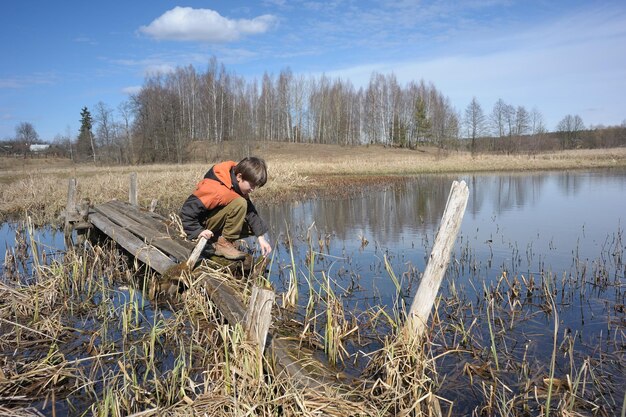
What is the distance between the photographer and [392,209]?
14617mm

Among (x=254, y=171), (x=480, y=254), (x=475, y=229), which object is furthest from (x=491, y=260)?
(x=254, y=171)

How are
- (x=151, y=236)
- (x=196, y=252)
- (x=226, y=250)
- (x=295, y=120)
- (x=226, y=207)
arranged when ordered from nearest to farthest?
(x=196, y=252)
(x=226, y=207)
(x=226, y=250)
(x=151, y=236)
(x=295, y=120)

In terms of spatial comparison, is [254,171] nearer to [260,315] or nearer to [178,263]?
[178,263]

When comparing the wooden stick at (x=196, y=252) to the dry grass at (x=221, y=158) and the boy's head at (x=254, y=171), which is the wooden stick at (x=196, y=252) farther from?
the dry grass at (x=221, y=158)

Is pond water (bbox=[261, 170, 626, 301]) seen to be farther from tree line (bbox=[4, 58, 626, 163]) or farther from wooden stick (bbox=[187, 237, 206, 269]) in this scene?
tree line (bbox=[4, 58, 626, 163])

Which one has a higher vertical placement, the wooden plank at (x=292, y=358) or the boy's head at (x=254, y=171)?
the boy's head at (x=254, y=171)

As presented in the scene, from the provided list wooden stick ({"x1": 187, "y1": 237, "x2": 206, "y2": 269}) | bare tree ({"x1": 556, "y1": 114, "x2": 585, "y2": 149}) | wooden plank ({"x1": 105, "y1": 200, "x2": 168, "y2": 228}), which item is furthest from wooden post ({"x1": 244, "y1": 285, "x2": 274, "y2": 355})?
bare tree ({"x1": 556, "y1": 114, "x2": 585, "y2": 149})

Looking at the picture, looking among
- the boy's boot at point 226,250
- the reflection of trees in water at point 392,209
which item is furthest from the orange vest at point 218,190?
the reflection of trees in water at point 392,209

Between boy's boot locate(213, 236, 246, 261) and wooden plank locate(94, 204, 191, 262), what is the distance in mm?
407

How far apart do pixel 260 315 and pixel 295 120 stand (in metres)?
59.1

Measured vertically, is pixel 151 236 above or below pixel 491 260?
above

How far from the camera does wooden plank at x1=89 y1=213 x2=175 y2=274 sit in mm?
5809

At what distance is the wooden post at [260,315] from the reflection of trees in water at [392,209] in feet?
22.8

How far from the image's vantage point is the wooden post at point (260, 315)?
3.06 metres
